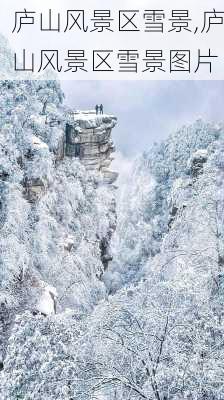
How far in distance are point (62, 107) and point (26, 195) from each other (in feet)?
39.0

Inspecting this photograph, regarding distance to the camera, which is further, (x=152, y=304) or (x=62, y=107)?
(x=62, y=107)

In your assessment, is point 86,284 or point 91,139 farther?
point 91,139

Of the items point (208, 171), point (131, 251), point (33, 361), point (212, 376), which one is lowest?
point (131, 251)

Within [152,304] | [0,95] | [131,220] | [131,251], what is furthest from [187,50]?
[131,220]

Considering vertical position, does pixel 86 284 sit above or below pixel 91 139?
below

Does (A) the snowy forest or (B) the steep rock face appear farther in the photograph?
(B) the steep rock face

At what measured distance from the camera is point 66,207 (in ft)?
107

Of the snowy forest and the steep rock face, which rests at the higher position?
the steep rock face

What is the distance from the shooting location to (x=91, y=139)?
3794 cm

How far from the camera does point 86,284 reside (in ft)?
96.2

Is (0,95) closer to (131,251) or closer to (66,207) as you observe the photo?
(66,207)

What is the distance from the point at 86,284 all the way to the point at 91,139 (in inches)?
501

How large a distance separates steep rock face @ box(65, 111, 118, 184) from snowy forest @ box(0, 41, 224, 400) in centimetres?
110

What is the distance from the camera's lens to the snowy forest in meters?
10.8
